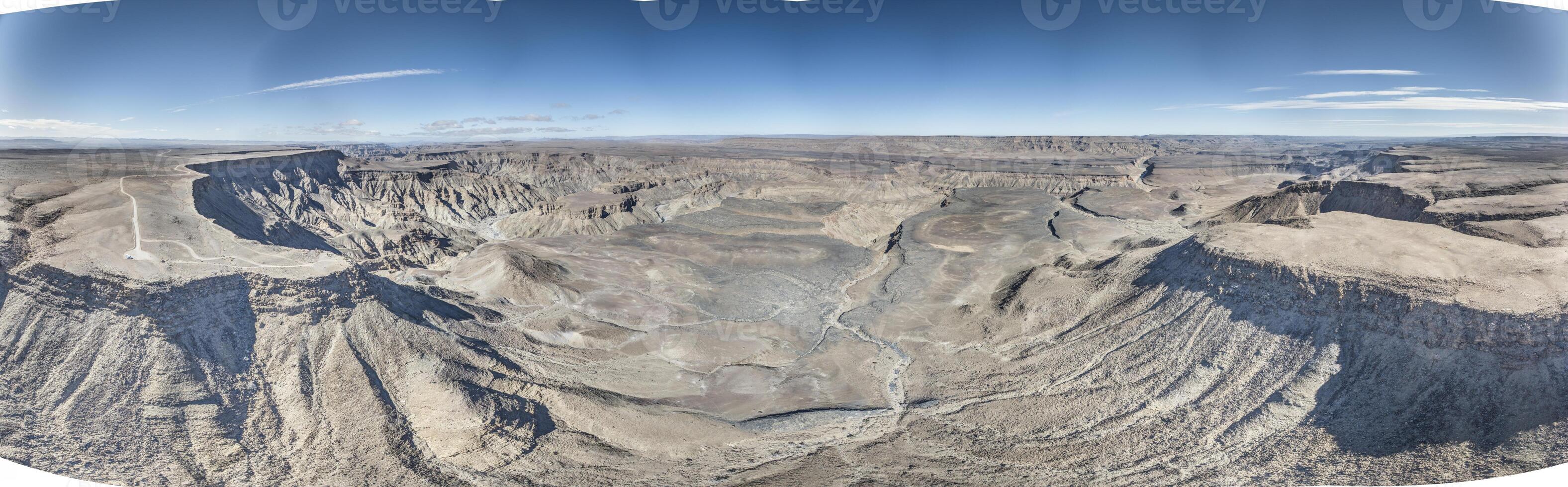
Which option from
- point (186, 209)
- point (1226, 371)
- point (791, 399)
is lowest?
point (791, 399)

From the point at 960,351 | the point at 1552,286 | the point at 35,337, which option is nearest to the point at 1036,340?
the point at 960,351

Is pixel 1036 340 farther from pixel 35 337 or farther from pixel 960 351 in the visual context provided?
pixel 35 337

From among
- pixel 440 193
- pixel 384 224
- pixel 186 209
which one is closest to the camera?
pixel 186 209

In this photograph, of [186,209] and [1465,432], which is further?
[186,209]

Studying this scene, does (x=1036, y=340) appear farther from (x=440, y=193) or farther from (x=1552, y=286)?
(x=440, y=193)

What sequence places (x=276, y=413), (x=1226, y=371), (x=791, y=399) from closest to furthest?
(x=276, y=413) → (x=1226, y=371) → (x=791, y=399)

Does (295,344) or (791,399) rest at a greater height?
(295,344)
